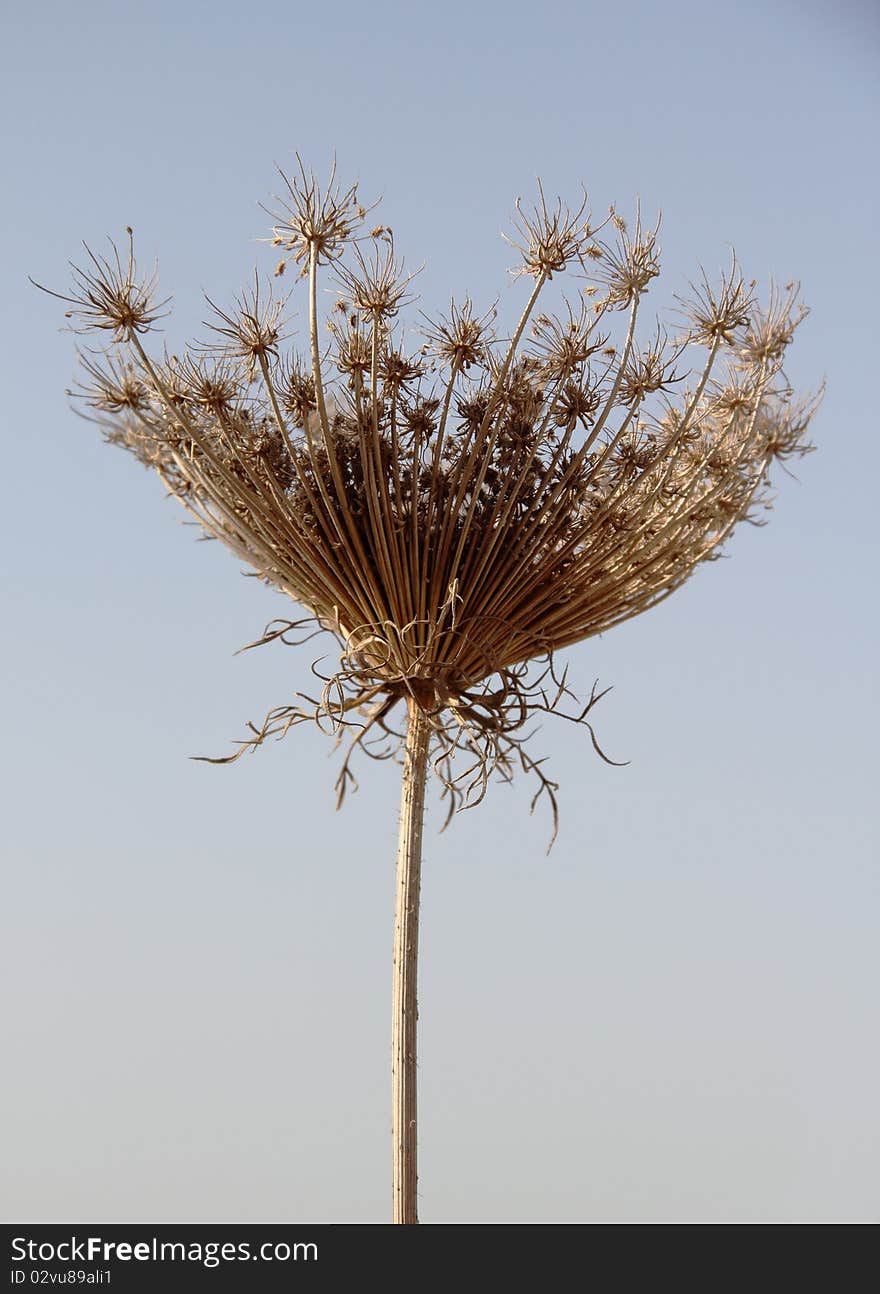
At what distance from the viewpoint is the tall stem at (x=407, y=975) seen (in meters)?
2.01

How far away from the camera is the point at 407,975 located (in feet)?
6.84

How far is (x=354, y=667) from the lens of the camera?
217cm

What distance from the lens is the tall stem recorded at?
2.01 metres

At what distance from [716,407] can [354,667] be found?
72 cm

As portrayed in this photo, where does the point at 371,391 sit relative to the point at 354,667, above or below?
above
